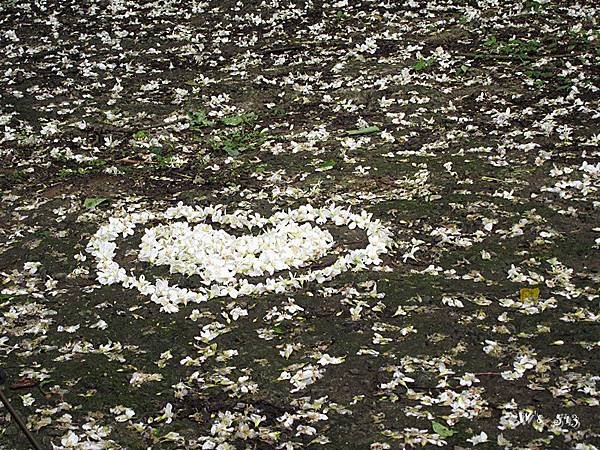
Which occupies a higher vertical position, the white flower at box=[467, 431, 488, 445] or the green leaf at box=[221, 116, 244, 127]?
the green leaf at box=[221, 116, 244, 127]

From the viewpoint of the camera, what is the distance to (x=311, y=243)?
4434 millimetres

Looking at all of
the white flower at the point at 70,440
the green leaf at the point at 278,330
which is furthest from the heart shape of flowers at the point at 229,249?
the white flower at the point at 70,440

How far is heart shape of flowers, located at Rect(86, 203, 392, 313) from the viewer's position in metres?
4.13

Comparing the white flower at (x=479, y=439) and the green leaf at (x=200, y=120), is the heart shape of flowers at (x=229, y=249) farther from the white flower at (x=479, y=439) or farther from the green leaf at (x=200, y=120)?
the green leaf at (x=200, y=120)

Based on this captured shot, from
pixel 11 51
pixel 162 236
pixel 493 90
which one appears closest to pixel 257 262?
pixel 162 236

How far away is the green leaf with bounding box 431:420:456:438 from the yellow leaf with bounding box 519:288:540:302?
1.09 metres

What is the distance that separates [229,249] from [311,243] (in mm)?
497

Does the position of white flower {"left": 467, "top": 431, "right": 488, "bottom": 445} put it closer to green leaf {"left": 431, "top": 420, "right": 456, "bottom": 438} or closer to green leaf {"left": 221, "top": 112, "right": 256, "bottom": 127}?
green leaf {"left": 431, "top": 420, "right": 456, "bottom": 438}

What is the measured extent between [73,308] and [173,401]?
110cm

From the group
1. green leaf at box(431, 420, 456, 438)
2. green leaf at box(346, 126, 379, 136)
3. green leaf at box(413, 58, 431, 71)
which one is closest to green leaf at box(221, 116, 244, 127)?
green leaf at box(346, 126, 379, 136)

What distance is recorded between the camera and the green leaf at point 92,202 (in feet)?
17.2

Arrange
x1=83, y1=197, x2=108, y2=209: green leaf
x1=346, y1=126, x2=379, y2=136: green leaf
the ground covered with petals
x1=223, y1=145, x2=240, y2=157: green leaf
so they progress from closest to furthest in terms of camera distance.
Answer: the ground covered with petals, x1=83, y1=197, x2=108, y2=209: green leaf, x1=223, y1=145, x2=240, y2=157: green leaf, x1=346, y1=126, x2=379, y2=136: green leaf

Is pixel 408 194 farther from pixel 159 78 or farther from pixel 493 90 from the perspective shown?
pixel 159 78

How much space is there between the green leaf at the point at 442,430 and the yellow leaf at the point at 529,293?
109 cm
